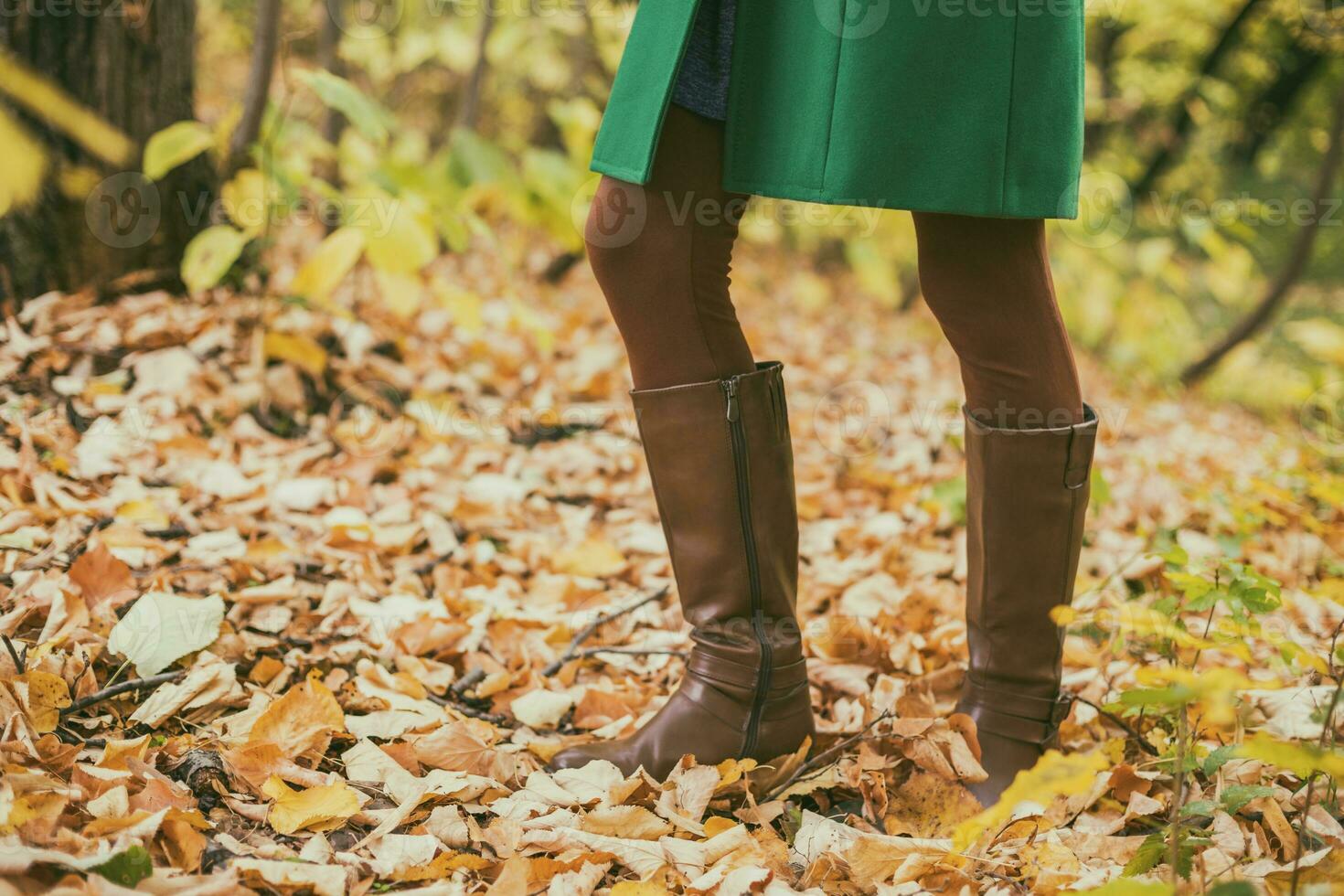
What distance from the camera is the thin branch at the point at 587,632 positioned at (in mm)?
1492

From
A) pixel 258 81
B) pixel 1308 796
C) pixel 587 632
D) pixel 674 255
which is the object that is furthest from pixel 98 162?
pixel 1308 796

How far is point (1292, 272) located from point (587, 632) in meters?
4.27

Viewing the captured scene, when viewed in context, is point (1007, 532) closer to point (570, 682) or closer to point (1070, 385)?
point (1070, 385)

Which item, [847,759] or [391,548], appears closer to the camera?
[847,759]

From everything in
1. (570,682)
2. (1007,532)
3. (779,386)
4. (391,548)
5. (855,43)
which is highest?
(855,43)

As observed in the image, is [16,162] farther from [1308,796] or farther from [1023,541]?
[1308,796]

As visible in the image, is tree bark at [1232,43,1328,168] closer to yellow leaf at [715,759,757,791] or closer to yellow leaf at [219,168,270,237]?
yellow leaf at [219,168,270,237]

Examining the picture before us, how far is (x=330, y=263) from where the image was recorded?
2100 millimetres

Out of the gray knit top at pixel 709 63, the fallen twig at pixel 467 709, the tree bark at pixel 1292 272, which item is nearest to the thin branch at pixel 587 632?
the fallen twig at pixel 467 709

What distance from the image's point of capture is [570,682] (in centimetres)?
150

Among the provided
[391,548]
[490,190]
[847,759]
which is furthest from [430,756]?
[490,190]

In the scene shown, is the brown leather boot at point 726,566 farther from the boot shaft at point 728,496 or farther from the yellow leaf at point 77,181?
the yellow leaf at point 77,181

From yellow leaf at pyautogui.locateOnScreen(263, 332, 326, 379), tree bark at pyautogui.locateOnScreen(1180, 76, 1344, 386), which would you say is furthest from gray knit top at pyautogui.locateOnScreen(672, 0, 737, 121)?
tree bark at pyautogui.locateOnScreen(1180, 76, 1344, 386)

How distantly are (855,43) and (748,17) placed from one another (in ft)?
0.45
